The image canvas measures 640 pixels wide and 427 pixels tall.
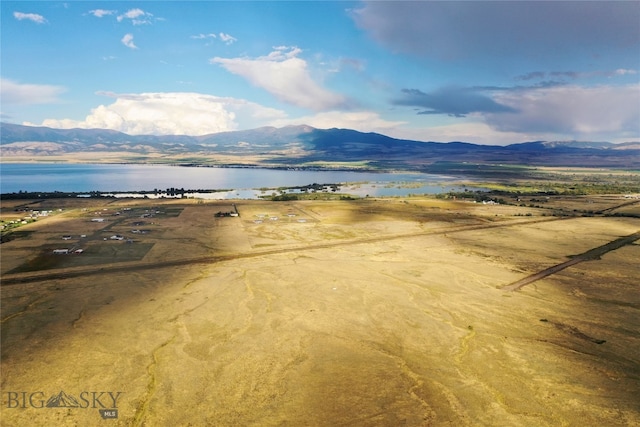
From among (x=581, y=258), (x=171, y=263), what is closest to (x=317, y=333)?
(x=171, y=263)

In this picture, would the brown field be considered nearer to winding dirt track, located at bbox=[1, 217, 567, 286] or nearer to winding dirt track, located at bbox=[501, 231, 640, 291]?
winding dirt track, located at bbox=[1, 217, 567, 286]

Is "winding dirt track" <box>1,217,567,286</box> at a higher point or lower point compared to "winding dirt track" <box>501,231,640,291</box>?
lower

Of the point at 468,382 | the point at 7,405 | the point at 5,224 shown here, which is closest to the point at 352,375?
the point at 468,382

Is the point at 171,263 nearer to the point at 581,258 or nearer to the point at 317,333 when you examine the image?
the point at 317,333

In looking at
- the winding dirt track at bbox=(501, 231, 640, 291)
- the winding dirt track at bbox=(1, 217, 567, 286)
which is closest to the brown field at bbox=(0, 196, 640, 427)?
the winding dirt track at bbox=(1, 217, 567, 286)

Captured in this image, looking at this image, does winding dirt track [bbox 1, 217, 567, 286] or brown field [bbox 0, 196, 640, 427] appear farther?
winding dirt track [bbox 1, 217, 567, 286]

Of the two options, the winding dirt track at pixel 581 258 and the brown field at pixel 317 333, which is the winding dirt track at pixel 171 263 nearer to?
the brown field at pixel 317 333
